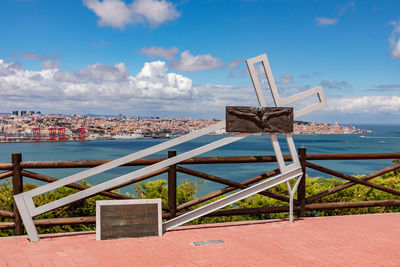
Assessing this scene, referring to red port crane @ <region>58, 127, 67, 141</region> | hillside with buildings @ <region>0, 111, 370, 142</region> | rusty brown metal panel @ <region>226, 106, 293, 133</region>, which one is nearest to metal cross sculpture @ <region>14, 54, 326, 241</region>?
rusty brown metal panel @ <region>226, 106, 293, 133</region>

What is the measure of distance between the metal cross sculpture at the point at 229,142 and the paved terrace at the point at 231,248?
1.27 feet

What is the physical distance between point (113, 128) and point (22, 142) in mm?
24279

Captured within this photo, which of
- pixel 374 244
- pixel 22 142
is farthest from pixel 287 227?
pixel 22 142

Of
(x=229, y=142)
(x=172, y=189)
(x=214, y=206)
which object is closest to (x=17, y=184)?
(x=172, y=189)

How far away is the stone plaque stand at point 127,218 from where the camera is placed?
4762 millimetres

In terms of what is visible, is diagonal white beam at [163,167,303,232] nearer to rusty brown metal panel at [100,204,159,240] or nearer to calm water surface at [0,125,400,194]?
rusty brown metal panel at [100,204,159,240]

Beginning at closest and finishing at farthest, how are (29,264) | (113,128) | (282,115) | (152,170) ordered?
(29,264) → (152,170) → (282,115) → (113,128)

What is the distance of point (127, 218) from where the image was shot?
4852 mm

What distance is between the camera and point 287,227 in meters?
5.51

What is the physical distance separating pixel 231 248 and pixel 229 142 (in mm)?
1441

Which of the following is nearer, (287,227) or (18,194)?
(18,194)

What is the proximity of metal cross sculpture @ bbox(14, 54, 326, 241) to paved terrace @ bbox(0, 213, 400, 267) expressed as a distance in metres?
0.39

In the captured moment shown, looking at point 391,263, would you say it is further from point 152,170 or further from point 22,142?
point 22,142

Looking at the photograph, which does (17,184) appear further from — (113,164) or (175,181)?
(175,181)
